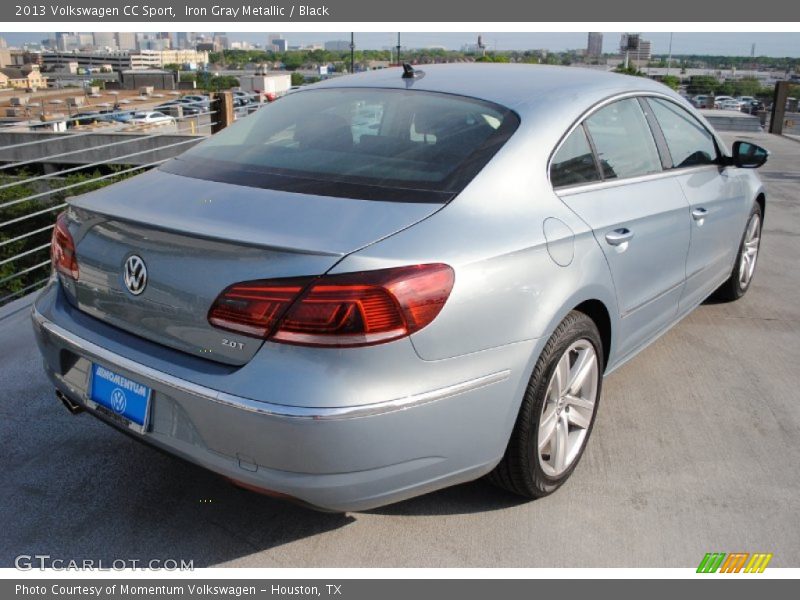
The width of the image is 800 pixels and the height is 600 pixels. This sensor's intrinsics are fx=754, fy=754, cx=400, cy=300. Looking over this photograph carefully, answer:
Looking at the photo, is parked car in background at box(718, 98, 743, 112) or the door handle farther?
parked car in background at box(718, 98, 743, 112)

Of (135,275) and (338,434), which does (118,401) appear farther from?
(338,434)

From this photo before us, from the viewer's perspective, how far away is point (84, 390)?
2541mm

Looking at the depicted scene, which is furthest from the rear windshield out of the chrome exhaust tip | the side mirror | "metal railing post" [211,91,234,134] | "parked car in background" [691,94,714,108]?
"parked car in background" [691,94,714,108]

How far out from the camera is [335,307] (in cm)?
205

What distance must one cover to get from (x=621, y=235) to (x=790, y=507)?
1209 mm

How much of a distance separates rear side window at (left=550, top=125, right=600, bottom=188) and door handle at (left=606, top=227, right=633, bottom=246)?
0.23 metres

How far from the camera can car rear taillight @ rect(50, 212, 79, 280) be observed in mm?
2625

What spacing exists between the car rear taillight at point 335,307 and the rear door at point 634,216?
0.96m

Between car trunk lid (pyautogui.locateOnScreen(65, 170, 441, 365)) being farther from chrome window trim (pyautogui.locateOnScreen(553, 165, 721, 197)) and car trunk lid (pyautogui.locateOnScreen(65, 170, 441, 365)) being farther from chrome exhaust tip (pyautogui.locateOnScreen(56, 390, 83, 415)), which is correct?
chrome window trim (pyautogui.locateOnScreen(553, 165, 721, 197))

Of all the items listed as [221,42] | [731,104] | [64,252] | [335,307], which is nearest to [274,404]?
[335,307]

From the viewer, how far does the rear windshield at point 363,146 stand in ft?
8.27

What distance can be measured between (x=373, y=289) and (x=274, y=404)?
0.41m
